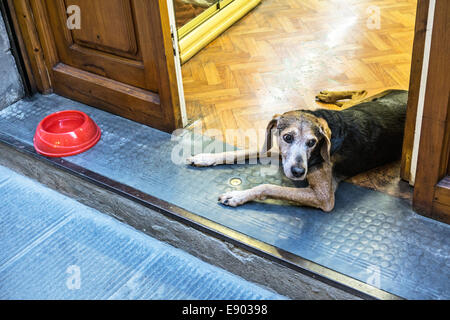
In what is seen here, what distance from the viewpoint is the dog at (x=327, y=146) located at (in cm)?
259

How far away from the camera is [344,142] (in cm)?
271

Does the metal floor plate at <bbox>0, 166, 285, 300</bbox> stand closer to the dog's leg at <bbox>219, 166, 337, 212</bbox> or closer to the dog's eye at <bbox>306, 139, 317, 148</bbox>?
the dog's leg at <bbox>219, 166, 337, 212</bbox>

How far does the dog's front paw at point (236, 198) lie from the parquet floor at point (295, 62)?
1.89 feet

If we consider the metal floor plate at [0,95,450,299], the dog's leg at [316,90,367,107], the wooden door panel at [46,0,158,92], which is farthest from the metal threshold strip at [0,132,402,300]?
the dog's leg at [316,90,367,107]

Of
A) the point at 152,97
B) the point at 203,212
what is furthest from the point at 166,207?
the point at 152,97

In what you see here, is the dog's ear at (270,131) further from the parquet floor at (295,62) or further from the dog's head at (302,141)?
the parquet floor at (295,62)

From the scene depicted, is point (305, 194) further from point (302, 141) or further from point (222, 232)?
point (222, 232)

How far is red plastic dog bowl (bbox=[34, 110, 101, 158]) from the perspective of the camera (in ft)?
10.3

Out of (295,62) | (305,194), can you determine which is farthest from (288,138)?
(295,62)

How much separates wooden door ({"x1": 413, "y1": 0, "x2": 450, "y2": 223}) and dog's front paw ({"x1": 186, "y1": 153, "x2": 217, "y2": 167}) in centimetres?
112

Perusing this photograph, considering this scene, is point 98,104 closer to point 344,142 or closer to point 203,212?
point 203,212

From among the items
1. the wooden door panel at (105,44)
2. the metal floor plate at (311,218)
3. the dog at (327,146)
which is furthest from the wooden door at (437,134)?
the wooden door panel at (105,44)
